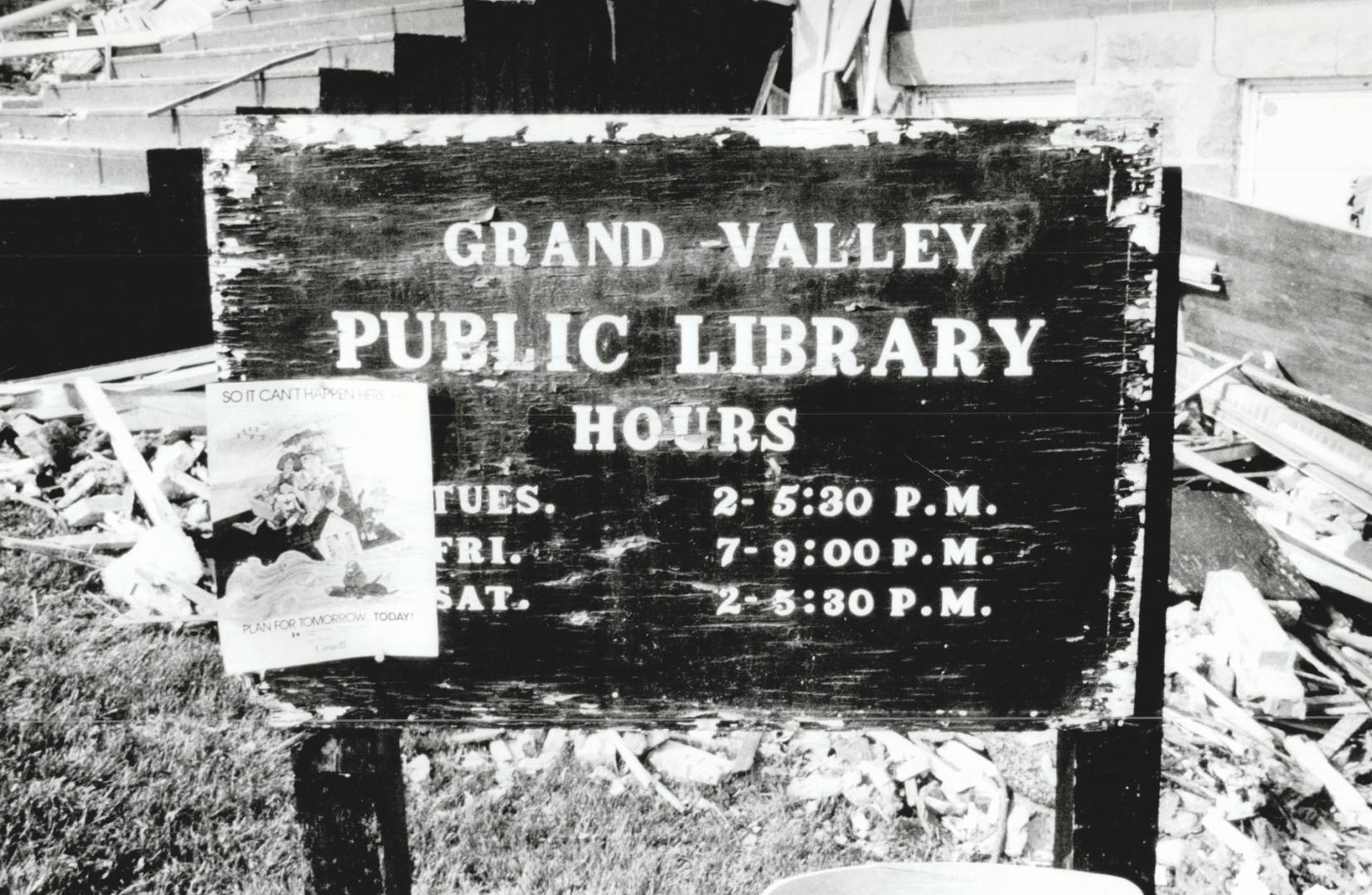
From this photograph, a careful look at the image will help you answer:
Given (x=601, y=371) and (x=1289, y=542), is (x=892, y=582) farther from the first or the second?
(x=1289, y=542)

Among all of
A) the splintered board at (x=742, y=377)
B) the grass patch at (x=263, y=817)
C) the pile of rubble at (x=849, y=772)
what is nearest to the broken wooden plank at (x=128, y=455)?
the grass patch at (x=263, y=817)

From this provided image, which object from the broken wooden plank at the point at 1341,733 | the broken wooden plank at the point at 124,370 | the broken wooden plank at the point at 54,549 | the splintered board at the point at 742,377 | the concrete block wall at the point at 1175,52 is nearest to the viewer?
the splintered board at the point at 742,377

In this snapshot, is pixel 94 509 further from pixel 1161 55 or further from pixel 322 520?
pixel 1161 55

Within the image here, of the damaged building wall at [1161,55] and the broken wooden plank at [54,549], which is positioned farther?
the damaged building wall at [1161,55]

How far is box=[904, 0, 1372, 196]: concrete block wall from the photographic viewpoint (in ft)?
18.9

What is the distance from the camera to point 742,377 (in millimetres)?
1712

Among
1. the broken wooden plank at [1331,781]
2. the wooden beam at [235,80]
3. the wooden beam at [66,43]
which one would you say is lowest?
the broken wooden plank at [1331,781]

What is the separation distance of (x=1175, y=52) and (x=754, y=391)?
18.9 feet

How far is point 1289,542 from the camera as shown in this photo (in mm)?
4441

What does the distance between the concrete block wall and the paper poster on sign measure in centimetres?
580

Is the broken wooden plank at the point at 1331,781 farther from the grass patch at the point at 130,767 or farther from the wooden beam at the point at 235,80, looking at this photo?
the wooden beam at the point at 235,80

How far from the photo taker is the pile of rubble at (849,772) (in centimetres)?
304

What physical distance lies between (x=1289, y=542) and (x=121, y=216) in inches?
253

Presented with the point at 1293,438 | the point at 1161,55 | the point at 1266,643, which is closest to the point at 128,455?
the point at 1266,643
